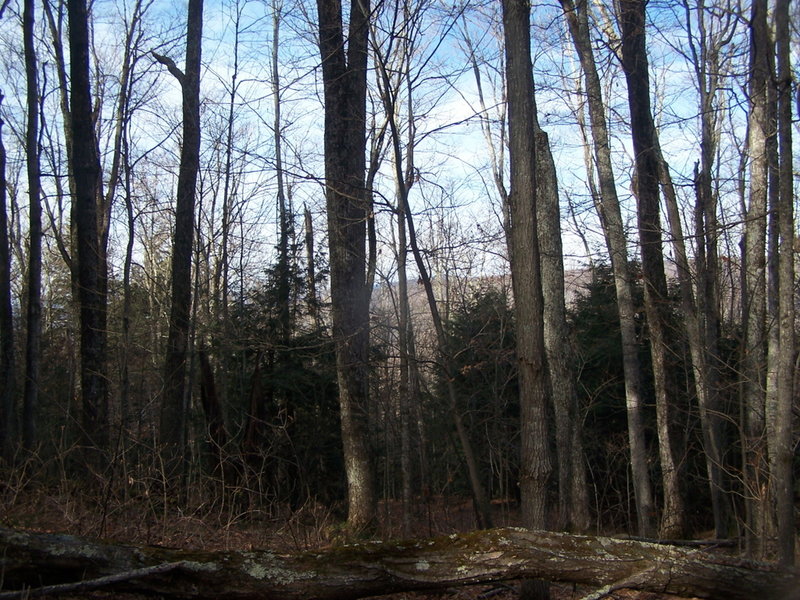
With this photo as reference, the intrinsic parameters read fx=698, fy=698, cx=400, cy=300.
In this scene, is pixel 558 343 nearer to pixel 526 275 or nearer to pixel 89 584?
pixel 526 275

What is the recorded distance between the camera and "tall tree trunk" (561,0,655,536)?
38.1ft

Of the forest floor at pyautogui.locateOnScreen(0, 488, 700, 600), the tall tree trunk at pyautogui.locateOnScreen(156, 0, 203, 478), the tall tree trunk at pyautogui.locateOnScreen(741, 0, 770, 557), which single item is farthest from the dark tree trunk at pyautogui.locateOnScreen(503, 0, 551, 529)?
the tall tree trunk at pyautogui.locateOnScreen(156, 0, 203, 478)

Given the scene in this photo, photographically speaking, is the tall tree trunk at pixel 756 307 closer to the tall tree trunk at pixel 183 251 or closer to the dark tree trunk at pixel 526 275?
the dark tree trunk at pixel 526 275

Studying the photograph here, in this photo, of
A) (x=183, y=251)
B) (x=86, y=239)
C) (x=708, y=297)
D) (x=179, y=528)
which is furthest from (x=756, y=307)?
(x=86, y=239)

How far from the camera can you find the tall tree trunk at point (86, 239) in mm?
12047

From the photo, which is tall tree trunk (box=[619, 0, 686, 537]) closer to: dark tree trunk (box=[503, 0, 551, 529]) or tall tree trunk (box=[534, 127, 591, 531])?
tall tree trunk (box=[534, 127, 591, 531])

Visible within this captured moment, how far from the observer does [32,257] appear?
16.3 m

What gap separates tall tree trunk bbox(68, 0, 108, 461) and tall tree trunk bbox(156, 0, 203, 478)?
1.18 meters

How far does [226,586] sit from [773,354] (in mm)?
6262

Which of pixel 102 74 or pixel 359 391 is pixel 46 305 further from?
pixel 359 391

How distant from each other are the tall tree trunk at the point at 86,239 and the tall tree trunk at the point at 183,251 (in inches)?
46.6

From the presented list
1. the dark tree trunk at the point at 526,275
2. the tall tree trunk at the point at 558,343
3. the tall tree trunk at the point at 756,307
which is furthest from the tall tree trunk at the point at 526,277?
the tall tree trunk at the point at 558,343

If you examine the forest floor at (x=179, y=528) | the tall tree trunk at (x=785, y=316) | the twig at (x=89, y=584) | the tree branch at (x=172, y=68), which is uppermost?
the tree branch at (x=172, y=68)

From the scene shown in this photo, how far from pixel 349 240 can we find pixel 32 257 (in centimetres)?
982
